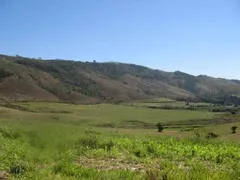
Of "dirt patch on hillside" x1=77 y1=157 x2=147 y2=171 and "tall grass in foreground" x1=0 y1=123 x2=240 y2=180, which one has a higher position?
"tall grass in foreground" x1=0 y1=123 x2=240 y2=180

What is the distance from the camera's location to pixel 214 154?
19.0 m

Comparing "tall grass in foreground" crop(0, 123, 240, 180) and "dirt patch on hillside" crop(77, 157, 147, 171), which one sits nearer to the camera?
"tall grass in foreground" crop(0, 123, 240, 180)

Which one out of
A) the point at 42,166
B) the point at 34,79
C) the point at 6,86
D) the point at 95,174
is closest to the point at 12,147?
the point at 42,166

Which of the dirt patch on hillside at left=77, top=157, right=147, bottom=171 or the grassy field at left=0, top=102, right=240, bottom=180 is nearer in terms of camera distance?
the grassy field at left=0, top=102, right=240, bottom=180

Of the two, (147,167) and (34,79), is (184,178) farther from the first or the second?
(34,79)

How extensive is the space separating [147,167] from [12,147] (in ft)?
20.0

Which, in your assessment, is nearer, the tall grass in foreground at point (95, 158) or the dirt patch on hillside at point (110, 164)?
the tall grass in foreground at point (95, 158)

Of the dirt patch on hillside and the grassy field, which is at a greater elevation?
the grassy field

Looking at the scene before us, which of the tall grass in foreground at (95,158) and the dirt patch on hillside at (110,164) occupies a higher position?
the tall grass in foreground at (95,158)

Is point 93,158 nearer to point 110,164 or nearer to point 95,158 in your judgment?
point 95,158

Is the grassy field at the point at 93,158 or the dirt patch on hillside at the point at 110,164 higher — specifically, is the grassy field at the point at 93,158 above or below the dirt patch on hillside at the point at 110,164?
above

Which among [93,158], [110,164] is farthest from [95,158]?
[110,164]

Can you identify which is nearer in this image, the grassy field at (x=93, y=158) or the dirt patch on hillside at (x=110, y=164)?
the grassy field at (x=93, y=158)

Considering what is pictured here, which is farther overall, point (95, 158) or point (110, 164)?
point (95, 158)
